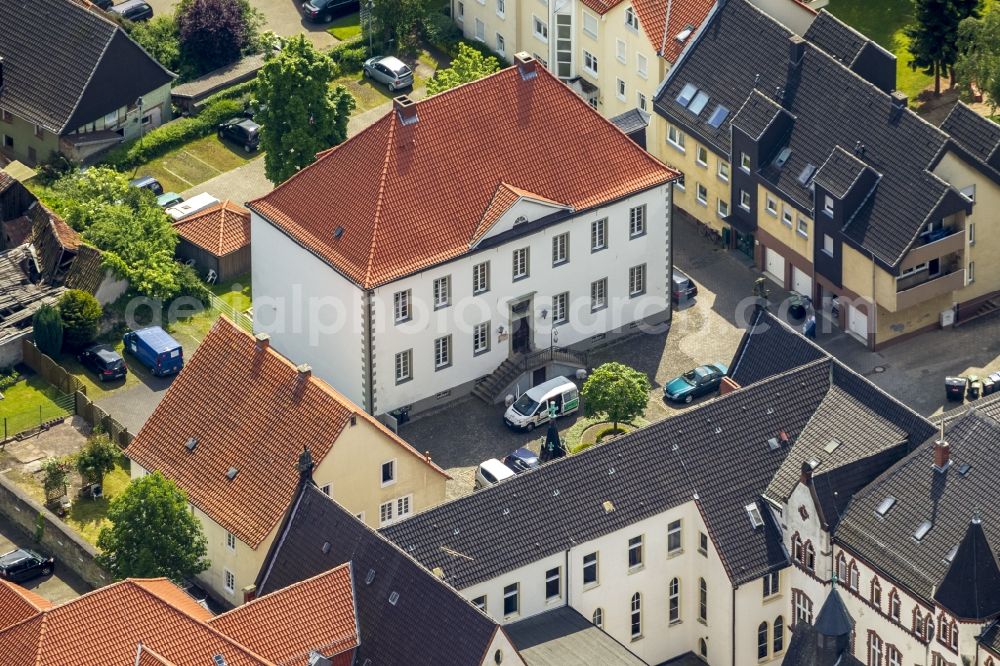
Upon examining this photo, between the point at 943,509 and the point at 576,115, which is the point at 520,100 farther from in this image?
the point at 943,509

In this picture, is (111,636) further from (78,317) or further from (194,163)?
(194,163)

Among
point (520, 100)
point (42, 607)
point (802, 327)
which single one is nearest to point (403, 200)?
point (520, 100)

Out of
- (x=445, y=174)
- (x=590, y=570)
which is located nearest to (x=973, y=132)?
(x=445, y=174)

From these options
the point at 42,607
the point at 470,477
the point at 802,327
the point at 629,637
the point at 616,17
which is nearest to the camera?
the point at 42,607

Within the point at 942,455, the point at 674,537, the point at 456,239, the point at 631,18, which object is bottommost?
the point at 674,537

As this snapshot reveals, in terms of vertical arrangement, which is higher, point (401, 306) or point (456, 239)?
point (456, 239)

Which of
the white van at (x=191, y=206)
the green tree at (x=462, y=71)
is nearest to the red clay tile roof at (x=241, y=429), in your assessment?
the white van at (x=191, y=206)

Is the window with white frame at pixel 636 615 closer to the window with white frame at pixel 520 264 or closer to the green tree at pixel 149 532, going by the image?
the green tree at pixel 149 532
